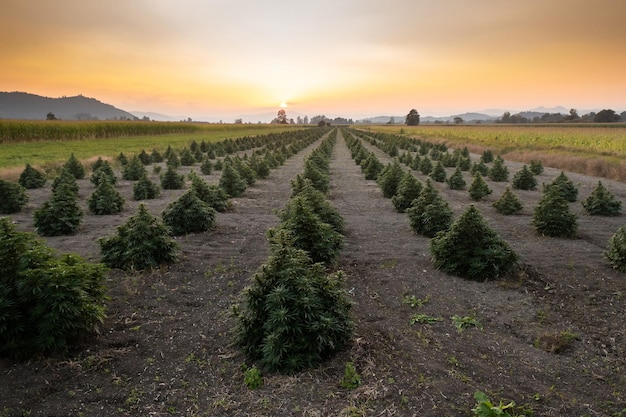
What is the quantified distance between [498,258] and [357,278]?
298cm

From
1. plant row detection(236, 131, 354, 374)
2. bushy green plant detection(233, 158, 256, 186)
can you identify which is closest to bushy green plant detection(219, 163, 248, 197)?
bushy green plant detection(233, 158, 256, 186)

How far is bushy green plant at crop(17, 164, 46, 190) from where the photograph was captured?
18.0 metres

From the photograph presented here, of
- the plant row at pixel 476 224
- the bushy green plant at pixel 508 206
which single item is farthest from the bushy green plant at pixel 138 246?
the bushy green plant at pixel 508 206

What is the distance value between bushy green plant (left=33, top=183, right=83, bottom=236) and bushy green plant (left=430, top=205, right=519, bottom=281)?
978cm

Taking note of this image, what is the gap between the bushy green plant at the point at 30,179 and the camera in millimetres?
18016

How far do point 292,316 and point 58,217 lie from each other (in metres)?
8.89

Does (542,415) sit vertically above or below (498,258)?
below

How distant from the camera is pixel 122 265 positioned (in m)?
8.40

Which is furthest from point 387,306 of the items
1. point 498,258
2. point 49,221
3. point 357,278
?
point 49,221

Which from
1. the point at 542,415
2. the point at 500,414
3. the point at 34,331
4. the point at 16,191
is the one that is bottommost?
the point at 542,415

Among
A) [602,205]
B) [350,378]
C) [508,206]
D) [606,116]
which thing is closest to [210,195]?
[350,378]

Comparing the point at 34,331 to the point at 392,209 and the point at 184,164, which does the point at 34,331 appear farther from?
the point at 184,164

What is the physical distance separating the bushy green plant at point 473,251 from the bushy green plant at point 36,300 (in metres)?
6.75

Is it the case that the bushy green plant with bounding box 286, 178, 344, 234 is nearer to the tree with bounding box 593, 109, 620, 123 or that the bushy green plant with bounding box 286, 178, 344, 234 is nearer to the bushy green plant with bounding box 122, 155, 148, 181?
the bushy green plant with bounding box 122, 155, 148, 181
